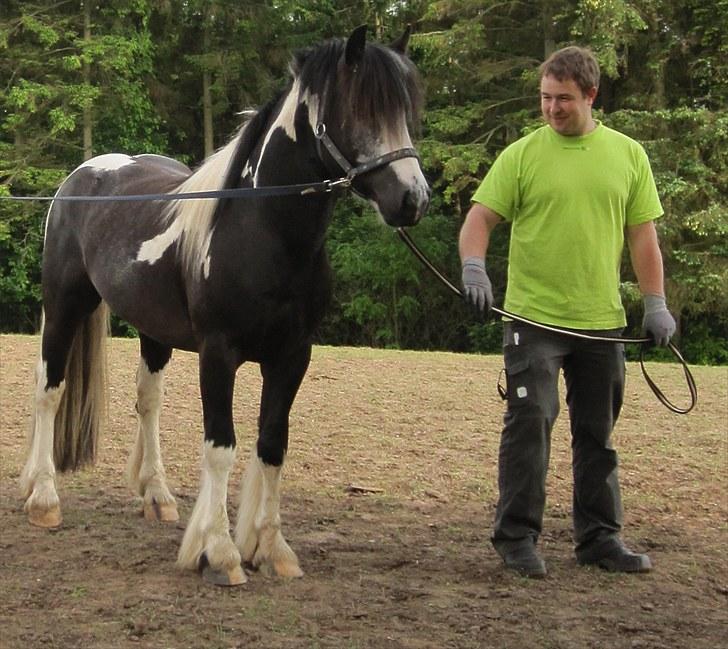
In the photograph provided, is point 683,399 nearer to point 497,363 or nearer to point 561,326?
point 497,363

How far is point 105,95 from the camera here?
23.9 m

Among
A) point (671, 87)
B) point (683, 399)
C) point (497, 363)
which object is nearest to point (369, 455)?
point (683, 399)

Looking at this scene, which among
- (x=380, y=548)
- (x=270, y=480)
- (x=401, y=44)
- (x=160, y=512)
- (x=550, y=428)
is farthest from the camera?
(x=160, y=512)

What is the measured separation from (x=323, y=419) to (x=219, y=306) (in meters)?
4.11

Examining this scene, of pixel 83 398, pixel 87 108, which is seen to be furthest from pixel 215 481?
pixel 87 108

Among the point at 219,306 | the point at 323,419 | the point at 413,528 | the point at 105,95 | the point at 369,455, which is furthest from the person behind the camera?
the point at 105,95

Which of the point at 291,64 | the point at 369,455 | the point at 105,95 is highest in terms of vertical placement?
the point at 105,95

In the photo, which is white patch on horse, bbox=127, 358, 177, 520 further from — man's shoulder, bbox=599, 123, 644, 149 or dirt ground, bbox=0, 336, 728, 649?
man's shoulder, bbox=599, 123, 644, 149

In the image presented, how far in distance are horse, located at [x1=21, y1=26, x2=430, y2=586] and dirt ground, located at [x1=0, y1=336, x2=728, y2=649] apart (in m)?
0.29

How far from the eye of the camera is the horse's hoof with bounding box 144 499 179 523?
5.26m

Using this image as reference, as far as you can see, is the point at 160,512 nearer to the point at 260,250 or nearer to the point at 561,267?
the point at 260,250

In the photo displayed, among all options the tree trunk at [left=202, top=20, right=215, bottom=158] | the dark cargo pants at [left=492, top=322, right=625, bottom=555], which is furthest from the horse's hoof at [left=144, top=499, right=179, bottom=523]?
the tree trunk at [left=202, top=20, right=215, bottom=158]

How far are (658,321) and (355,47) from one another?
162 centimetres

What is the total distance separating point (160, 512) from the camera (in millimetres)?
5277
